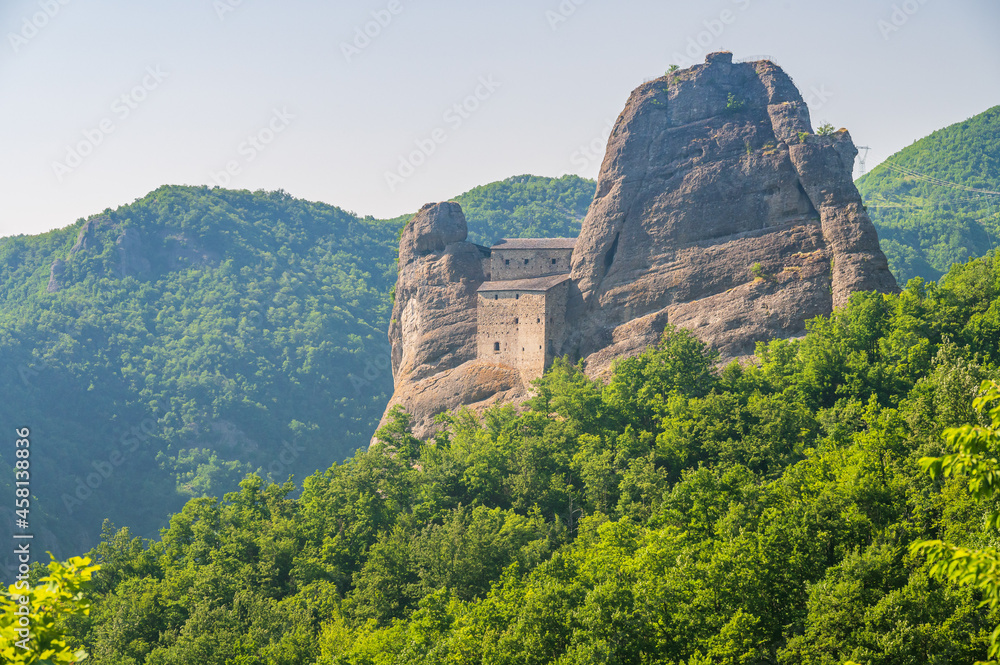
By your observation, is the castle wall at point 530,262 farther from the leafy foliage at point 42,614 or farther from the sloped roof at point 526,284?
the leafy foliage at point 42,614

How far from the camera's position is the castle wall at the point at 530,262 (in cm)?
6025

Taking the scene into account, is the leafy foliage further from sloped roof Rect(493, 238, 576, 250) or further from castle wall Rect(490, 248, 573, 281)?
sloped roof Rect(493, 238, 576, 250)

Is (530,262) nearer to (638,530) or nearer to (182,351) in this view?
(638,530)

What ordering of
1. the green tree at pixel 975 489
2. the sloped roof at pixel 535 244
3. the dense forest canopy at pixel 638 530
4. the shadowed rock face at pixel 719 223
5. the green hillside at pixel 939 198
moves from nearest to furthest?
1. the green tree at pixel 975 489
2. the dense forest canopy at pixel 638 530
3. the shadowed rock face at pixel 719 223
4. the sloped roof at pixel 535 244
5. the green hillside at pixel 939 198

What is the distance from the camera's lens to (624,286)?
56.4 meters

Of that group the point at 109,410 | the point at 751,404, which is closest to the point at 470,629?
the point at 751,404

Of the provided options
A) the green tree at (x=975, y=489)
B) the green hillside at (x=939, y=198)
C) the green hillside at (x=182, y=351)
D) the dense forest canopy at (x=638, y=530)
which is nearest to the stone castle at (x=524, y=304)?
the dense forest canopy at (x=638, y=530)

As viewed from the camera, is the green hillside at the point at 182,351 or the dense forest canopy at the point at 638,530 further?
the green hillside at the point at 182,351

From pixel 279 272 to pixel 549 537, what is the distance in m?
125

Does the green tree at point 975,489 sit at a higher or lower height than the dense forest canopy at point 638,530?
higher

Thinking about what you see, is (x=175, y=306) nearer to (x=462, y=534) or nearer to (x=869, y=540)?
(x=462, y=534)

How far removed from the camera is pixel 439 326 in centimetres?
6144

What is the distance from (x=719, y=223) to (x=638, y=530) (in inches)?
838

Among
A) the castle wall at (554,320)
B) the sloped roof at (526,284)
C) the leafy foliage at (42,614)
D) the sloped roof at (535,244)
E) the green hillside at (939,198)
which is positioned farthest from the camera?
the green hillside at (939,198)
